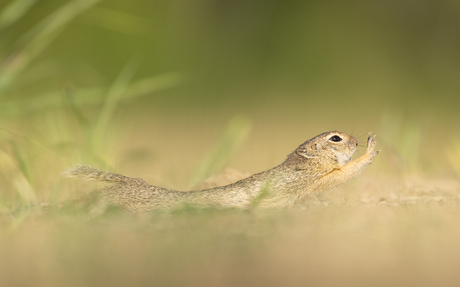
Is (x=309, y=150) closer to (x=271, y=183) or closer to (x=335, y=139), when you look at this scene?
(x=335, y=139)

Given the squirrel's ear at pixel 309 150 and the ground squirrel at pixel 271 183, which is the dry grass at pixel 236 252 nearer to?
the ground squirrel at pixel 271 183

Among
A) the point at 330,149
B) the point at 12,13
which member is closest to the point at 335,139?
the point at 330,149

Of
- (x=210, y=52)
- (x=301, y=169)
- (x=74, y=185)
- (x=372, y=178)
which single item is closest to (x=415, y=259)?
(x=301, y=169)

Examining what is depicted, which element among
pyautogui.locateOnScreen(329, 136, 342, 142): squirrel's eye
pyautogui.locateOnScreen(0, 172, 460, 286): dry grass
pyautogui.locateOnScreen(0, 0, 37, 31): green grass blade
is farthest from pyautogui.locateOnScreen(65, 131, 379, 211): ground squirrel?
pyautogui.locateOnScreen(0, 0, 37, 31): green grass blade

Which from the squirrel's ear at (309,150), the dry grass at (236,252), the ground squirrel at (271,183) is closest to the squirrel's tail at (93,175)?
the ground squirrel at (271,183)

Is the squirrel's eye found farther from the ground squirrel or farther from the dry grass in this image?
the dry grass

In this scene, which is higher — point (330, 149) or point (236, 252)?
point (330, 149)

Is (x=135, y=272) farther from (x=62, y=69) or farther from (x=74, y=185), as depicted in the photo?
(x=62, y=69)

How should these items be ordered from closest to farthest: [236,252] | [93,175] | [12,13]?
1. [236,252]
2. [93,175]
3. [12,13]
